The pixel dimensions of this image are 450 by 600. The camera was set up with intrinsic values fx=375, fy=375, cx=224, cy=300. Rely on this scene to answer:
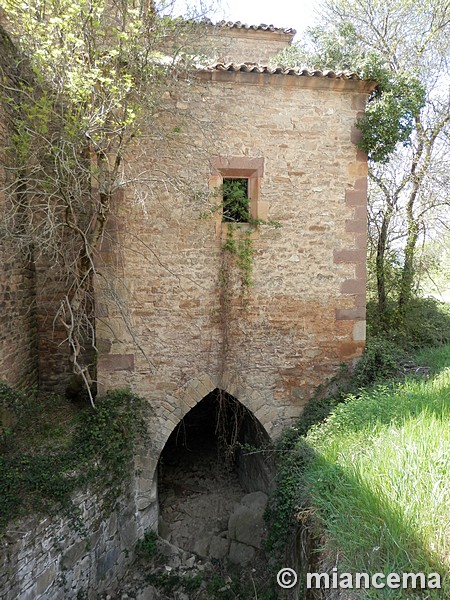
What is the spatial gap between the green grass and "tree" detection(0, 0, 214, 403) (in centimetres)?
341

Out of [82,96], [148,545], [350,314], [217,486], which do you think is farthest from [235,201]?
[217,486]

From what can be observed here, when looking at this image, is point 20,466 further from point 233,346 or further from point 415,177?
point 415,177

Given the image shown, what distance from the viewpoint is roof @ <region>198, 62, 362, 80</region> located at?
5613 mm

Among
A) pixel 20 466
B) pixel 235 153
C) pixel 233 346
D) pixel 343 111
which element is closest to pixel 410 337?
pixel 233 346

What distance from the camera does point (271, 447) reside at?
6336mm

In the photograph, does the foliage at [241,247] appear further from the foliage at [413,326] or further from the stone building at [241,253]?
the foliage at [413,326]

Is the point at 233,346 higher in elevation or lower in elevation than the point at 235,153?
lower

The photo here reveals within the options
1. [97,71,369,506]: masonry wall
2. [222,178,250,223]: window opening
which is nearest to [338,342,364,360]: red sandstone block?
[97,71,369,506]: masonry wall

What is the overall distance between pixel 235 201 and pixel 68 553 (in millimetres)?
5346

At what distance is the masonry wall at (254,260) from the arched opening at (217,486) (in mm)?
1043

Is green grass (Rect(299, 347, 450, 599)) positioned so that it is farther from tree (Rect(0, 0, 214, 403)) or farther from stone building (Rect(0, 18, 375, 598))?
tree (Rect(0, 0, 214, 403))

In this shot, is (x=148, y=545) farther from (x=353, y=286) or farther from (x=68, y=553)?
(x=353, y=286)

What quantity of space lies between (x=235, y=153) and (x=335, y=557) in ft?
17.4

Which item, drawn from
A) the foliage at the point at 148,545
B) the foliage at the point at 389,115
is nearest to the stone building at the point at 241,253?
the foliage at the point at 389,115
